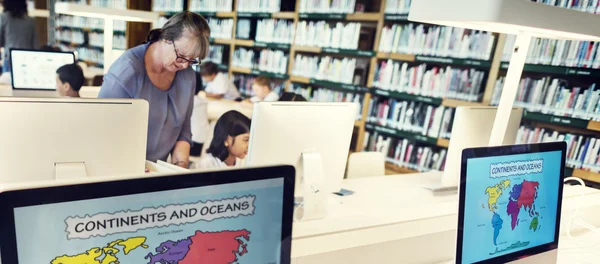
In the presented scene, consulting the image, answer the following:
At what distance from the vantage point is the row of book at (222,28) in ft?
17.9

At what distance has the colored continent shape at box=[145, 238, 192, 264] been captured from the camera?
2.28 feet

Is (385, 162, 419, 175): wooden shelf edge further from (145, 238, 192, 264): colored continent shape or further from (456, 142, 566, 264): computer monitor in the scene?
(145, 238, 192, 264): colored continent shape

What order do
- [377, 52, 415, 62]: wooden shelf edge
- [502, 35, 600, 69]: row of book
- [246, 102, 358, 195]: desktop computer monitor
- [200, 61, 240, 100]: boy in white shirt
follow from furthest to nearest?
1. [200, 61, 240, 100]: boy in white shirt
2. [377, 52, 415, 62]: wooden shelf edge
3. [502, 35, 600, 69]: row of book
4. [246, 102, 358, 195]: desktop computer monitor

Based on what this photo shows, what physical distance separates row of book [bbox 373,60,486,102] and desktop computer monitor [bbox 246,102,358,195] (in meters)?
2.12

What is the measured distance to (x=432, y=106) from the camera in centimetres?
364

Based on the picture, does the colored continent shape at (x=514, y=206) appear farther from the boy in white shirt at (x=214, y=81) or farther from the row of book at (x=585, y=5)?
the boy in white shirt at (x=214, y=81)

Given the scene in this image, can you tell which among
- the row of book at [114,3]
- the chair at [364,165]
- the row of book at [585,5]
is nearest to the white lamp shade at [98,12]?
the chair at [364,165]

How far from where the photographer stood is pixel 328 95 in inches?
177

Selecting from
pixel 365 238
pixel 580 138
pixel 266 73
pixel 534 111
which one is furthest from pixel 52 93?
pixel 580 138

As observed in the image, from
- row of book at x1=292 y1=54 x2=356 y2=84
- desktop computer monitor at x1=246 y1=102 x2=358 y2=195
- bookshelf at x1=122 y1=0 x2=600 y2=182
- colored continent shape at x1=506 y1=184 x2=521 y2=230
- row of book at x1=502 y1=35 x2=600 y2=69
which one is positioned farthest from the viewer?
row of book at x1=292 y1=54 x2=356 y2=84

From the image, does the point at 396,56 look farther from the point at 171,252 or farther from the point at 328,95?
the point at 171,252

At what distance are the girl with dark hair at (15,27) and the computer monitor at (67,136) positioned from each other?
4.04 metres

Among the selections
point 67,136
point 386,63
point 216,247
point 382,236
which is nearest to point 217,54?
point 386,63

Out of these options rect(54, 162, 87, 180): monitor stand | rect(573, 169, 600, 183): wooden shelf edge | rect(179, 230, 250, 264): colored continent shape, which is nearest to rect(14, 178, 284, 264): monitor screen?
rect(179, 230, 250, 264): colored continent shape
